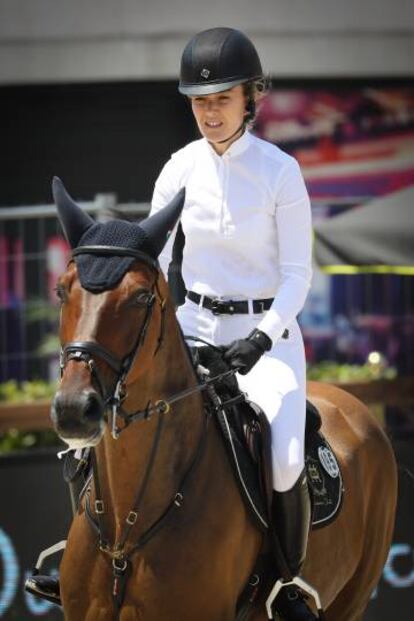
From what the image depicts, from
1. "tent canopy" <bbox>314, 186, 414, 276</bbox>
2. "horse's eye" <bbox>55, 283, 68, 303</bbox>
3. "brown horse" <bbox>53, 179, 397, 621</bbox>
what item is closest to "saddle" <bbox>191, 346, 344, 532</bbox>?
"brown horse" <bbox>53, 179, 397, 621</bbox>

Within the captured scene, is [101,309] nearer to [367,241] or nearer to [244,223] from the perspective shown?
[244,223]

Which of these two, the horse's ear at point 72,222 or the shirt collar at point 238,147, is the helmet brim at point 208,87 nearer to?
the shirt collar at point 238,147

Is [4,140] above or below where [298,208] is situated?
above

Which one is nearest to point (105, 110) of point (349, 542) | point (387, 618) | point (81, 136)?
point (81, 136)

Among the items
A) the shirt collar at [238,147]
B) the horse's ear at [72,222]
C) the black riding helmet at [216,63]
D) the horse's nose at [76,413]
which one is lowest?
the horse's nose at [76,413]

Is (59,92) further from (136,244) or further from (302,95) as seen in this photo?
(136,244)

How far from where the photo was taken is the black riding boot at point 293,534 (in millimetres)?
5195

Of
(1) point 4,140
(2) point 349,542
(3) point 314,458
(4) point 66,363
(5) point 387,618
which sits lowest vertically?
(5) point 387,618

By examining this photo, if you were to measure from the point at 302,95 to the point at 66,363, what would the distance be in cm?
944

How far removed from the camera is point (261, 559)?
5.23 metres

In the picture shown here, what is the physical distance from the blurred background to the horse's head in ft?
18.2

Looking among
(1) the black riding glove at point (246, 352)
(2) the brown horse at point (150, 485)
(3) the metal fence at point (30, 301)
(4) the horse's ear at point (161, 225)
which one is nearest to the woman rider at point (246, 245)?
(1) the black riding glove at point (246, 352)

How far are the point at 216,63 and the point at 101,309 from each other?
4.39 feet

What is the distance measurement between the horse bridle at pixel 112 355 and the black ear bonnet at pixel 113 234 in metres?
0.02
